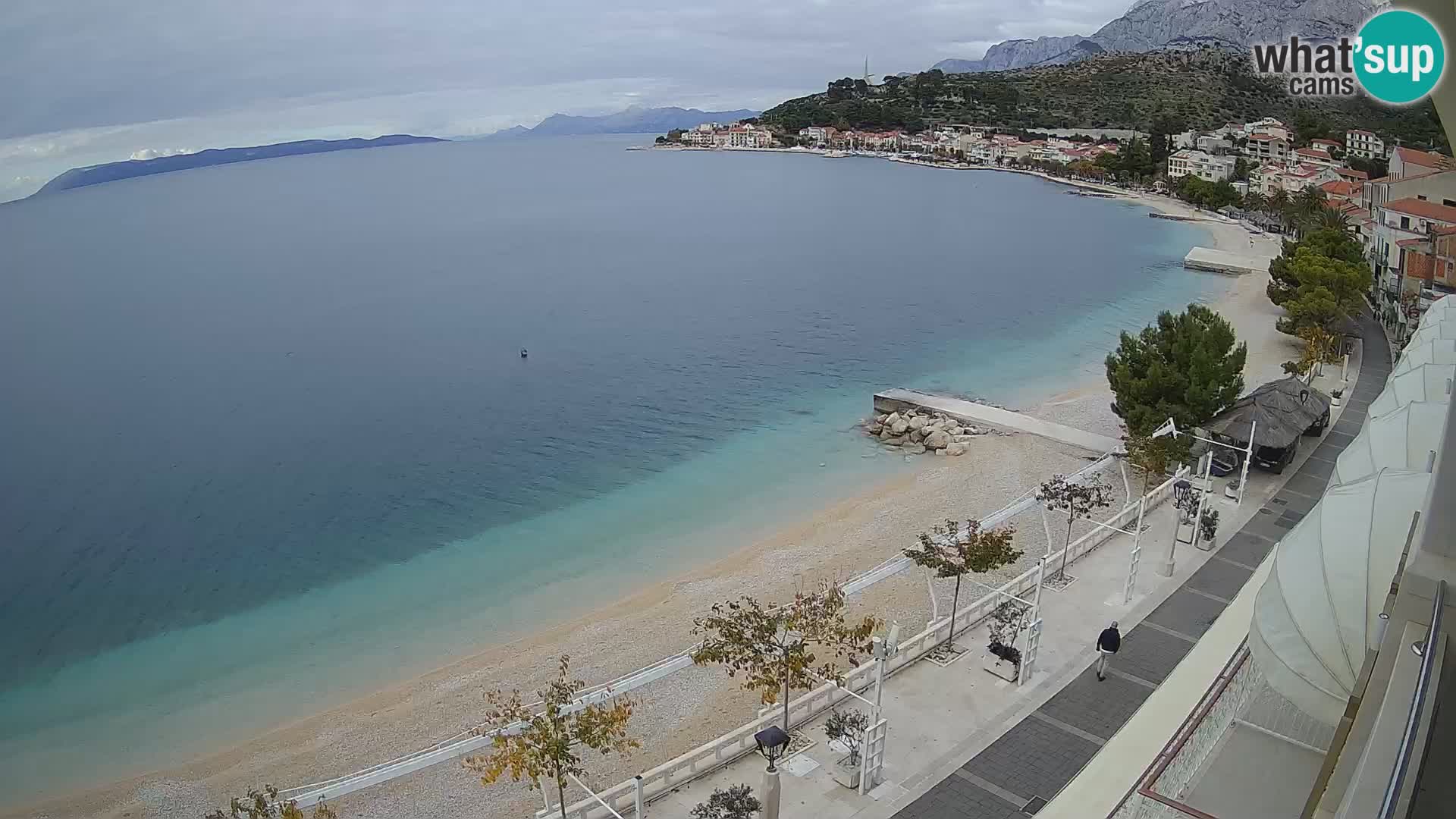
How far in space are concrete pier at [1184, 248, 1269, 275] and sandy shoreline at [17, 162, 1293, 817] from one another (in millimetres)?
34186

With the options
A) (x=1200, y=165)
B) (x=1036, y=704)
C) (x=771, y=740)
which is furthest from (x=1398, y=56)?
(x=1200, y=165)

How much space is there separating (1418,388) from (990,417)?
1596cm

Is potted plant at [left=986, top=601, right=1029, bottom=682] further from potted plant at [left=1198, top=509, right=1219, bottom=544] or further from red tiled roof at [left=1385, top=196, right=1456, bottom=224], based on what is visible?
red tiled roof at [left=1385, top=196, right=1456, bottom=224]

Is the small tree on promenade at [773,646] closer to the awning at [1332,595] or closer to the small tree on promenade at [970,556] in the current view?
the small tree on promenade at [970,556]

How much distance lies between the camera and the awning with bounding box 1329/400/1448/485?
28.9 ft

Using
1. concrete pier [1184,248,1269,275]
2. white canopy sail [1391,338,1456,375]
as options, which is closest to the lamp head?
white canopy sail [1391,338,1456,375]

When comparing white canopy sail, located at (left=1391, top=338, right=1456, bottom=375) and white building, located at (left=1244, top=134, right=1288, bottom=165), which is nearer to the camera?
white canopy sail, located at (left=1391, top=338, right=1456, bottom=375)

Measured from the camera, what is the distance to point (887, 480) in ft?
81.0

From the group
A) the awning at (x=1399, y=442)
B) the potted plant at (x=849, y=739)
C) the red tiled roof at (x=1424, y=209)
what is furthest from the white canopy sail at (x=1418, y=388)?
the red tiled roof at (x=1424, y=209)

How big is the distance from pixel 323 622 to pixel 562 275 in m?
44.9

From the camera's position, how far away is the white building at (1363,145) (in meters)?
81.6

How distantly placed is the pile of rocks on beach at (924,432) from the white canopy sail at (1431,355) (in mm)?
11755

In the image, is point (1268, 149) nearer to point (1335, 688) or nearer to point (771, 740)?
point (771, 740)

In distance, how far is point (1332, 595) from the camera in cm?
655
